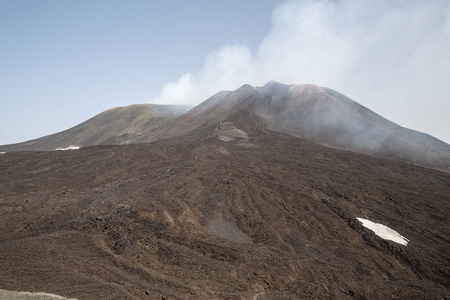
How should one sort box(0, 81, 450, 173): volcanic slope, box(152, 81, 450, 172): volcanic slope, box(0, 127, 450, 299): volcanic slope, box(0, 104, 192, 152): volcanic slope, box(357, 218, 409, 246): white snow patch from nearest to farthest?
1. box(0, 127, 450, 299): volcanic slope
2. box(357, 218, 409, 246): white snow patch
3. box(152, 81, 450, 172): volcanic slope
4. box(0, 81, 450, 173): volcanic slope
5. box(0, 104, 192, 152): volcanic slope

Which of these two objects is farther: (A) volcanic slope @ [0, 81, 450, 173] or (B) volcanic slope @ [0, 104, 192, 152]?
(B) volcanic slope @ [0, 104, 192, 152]

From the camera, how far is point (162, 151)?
133 ft

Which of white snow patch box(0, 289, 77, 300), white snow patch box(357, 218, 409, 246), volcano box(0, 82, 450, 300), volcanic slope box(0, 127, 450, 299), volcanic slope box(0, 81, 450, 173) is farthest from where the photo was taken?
volcanic slope box(0, 81, 450, 173)

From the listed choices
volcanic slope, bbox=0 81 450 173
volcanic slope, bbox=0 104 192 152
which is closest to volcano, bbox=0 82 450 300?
volcanic slope, bbox=0 81 450 173

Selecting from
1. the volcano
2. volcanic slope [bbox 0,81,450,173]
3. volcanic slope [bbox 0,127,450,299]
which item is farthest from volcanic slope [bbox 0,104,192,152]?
volcanic slope [bbox 0,127,450,299]

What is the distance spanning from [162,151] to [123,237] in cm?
2460

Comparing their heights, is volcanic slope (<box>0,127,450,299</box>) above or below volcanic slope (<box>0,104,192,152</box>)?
below

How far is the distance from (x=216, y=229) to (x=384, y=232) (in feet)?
46.8

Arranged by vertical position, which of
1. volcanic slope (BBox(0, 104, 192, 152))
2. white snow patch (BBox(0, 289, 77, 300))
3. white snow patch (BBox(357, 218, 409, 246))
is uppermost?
volcanic slope (BBox(0, 104, 192, 152))

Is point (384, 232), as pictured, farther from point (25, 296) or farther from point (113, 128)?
point (113, 128)

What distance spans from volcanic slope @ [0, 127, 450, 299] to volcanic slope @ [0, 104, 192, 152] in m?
43.2

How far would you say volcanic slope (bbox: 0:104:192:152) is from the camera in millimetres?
83750

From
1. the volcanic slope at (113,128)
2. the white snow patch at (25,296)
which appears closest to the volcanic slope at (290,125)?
the volcanic slope at (113,128)

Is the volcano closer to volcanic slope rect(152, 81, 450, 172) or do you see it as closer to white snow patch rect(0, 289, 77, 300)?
white snow patch rect(0, 289, 77, 300)
